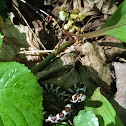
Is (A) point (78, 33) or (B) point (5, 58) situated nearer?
A: (B) point (5, 58)

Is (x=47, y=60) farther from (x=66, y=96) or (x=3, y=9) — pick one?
(x=3, y=9)

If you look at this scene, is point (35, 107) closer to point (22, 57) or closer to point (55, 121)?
point (55, 121)

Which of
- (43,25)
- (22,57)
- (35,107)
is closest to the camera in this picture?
(35,107)

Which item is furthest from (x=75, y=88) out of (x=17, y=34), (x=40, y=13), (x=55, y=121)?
(x=40, y=13)

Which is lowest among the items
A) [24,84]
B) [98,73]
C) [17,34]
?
[98,73]

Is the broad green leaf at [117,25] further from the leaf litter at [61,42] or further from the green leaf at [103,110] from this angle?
the green leaf at [103,110]

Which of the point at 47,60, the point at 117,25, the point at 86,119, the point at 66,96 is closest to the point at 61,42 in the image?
the point at 47,60

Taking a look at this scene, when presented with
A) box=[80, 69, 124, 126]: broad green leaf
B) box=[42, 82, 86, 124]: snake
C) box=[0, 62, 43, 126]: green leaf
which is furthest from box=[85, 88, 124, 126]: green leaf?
box=[0, 62, 43, 126]: green leaf

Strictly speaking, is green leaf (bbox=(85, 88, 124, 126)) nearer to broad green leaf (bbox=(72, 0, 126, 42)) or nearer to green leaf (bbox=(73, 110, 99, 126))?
green leaf (bbox=(73, 110, 99, 126))
